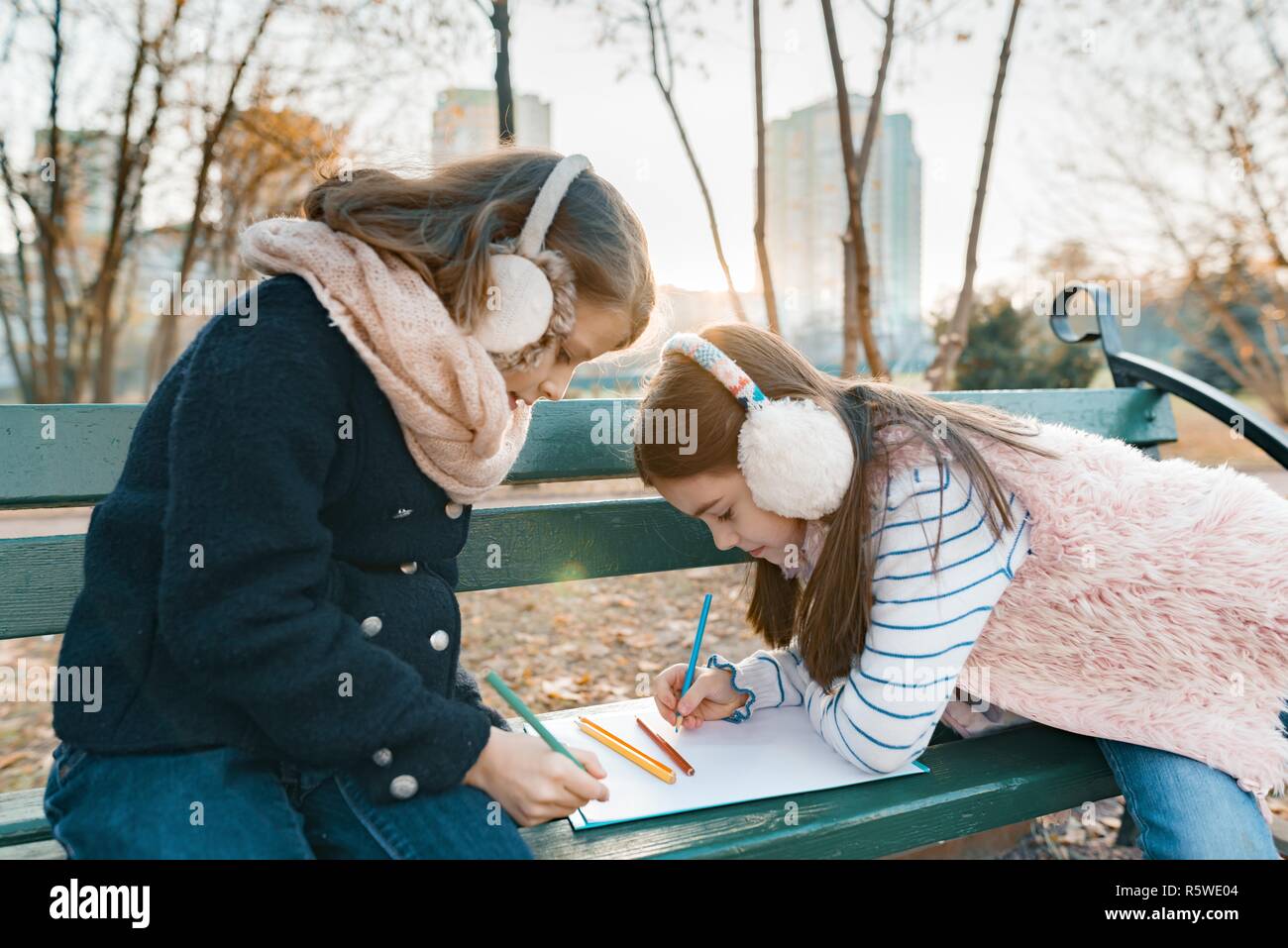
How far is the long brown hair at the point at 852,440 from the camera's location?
63.1 inches

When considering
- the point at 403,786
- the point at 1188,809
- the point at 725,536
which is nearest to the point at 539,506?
the point at 725,536

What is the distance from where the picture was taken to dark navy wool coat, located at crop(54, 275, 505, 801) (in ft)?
3.69

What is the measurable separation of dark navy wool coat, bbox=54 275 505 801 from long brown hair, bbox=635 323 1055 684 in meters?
0.52

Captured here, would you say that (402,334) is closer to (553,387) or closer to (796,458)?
(553,387)

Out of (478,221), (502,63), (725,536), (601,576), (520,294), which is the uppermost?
(502,63)

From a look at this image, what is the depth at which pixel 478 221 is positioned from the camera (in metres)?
1.35

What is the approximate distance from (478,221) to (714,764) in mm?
1007

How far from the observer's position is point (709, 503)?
169 centimetres

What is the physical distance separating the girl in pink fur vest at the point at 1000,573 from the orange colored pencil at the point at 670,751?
81 millimetres

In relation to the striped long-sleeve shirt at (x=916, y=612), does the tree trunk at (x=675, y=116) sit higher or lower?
higher

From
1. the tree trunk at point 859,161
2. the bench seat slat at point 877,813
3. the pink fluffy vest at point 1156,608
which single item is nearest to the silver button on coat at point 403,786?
the bench seat slat at point 877,813

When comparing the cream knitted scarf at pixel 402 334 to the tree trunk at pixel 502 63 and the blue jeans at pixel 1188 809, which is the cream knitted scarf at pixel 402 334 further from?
the tree trunk at pixel 502 63

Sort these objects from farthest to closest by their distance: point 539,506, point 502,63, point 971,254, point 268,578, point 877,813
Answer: point 971,254 → point 502,63 → point 539,506 → point 877,813 → point 268,578
